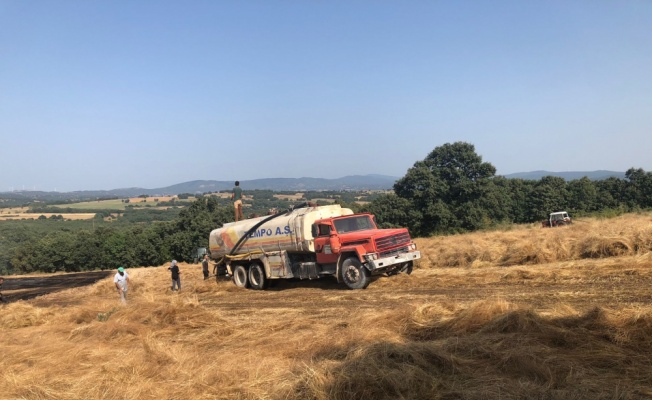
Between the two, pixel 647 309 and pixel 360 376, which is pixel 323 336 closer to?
pixel 360 376

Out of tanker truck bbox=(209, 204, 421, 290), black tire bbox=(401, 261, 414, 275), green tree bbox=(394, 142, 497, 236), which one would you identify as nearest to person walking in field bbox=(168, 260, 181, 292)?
tanker truck bbox=(209, 204, 421, 290)

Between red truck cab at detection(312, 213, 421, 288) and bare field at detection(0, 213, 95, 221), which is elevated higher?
red truck cab at detection(312, 213, 421, 288)

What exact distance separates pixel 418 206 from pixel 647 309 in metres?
51.0

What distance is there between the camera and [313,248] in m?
16.8

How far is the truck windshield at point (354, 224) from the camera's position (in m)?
16.5

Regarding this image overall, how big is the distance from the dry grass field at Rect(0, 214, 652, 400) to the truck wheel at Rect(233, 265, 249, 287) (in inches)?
218

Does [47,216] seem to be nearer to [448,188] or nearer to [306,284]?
[448,188]

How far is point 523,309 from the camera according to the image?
7.39 metres

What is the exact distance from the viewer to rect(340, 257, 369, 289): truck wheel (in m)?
15.1

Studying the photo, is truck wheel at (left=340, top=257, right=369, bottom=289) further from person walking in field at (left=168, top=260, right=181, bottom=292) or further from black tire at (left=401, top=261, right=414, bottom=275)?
person walking in field at (left=168, top=260, right=181, bottom=292)

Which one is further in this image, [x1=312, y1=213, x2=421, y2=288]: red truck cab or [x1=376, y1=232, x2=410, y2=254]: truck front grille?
[x1=376, y1=232, x2=410, y2=254]: truck front grille

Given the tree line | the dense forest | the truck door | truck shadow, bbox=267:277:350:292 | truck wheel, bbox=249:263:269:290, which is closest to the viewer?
the truck door

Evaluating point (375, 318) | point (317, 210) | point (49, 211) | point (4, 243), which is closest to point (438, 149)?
point (317, 210)

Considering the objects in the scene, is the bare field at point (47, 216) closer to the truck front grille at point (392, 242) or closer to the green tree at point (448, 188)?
the green tree at point (448, 188)
